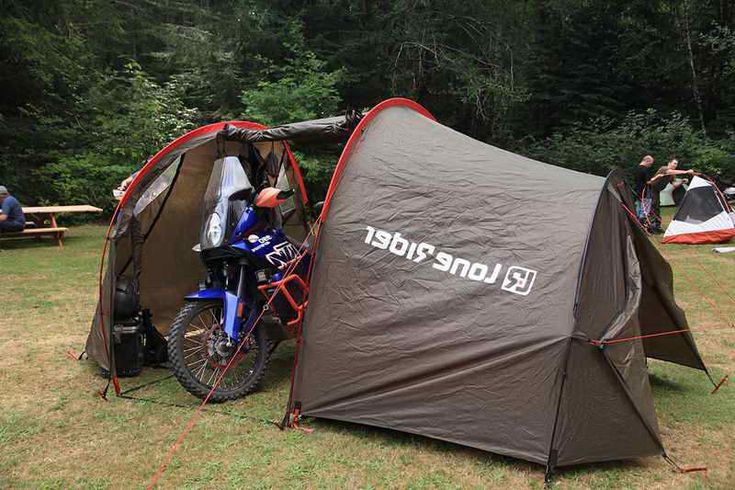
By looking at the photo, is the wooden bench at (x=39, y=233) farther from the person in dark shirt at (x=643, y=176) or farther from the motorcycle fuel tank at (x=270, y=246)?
the person in dark shirt at (x=643, y=176)

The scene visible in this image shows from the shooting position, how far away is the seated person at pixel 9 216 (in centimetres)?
1005

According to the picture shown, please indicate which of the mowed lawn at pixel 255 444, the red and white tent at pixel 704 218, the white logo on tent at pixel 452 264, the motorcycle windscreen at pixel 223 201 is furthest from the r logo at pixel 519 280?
the red and white tent at pixel 704 218

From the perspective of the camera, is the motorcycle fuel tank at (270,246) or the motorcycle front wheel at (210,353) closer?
the motorcycle front wheel at (210,353)

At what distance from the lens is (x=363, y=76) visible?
16.7m

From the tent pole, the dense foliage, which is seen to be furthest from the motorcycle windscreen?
the dense foliage

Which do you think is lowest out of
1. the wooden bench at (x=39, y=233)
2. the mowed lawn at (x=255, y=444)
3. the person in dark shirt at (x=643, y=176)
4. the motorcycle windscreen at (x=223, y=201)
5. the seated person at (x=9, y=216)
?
the wooden bench at (x=39, y=233)

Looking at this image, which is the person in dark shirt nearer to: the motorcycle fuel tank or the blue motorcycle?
the motorcycle fuel tank

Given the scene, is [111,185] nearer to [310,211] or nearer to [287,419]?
[310,211]

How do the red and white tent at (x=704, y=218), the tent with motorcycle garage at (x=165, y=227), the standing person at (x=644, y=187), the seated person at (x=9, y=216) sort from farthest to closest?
the standing person at (x=644, y=187), the seated person at (x=9, y=216), the red and white tent at (x=704, y=218), the tent with motorcycle garage at (x=165, y=227)

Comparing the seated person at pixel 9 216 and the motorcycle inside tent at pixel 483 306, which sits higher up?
the motorcycle inside tent at pixel 483 306

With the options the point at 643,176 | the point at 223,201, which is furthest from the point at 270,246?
the point at 643,176

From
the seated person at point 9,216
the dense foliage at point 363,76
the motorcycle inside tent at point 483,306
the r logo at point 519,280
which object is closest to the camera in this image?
the motorcycle inside tent at point 483,306

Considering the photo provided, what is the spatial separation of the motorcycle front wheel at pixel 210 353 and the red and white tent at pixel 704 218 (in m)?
8.25

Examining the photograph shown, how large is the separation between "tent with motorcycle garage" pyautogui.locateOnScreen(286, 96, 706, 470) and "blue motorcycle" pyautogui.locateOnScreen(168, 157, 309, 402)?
1.79 feet
